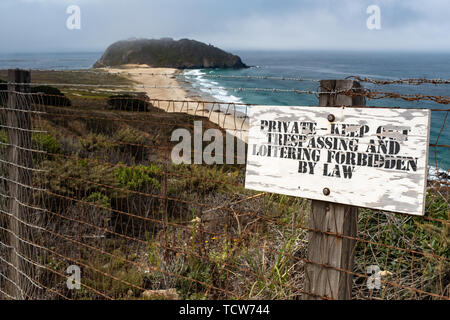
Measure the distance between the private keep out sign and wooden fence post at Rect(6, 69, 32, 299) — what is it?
241 cm

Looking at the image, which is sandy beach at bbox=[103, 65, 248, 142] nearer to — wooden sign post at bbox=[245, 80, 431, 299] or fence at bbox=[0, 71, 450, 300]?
fence at bbox=[0, 71, 450, 300]

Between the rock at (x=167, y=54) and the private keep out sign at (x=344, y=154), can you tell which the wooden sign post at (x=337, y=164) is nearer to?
the private keep out sign at (x=344, y=154)

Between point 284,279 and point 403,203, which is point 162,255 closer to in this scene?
point 284,279

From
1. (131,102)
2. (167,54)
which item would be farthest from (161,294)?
(167,54)

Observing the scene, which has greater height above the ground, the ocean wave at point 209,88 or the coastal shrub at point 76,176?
the ocean wave at point 209,88

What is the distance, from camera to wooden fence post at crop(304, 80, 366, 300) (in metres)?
2.49

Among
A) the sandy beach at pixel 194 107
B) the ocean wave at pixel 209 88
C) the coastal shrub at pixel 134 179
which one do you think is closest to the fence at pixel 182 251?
the sandy beach at pixel 194 107

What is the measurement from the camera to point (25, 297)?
13.9 feet

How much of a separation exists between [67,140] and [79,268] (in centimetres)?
574

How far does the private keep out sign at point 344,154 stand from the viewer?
7.33ft

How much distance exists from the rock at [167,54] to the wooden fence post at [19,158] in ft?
186
